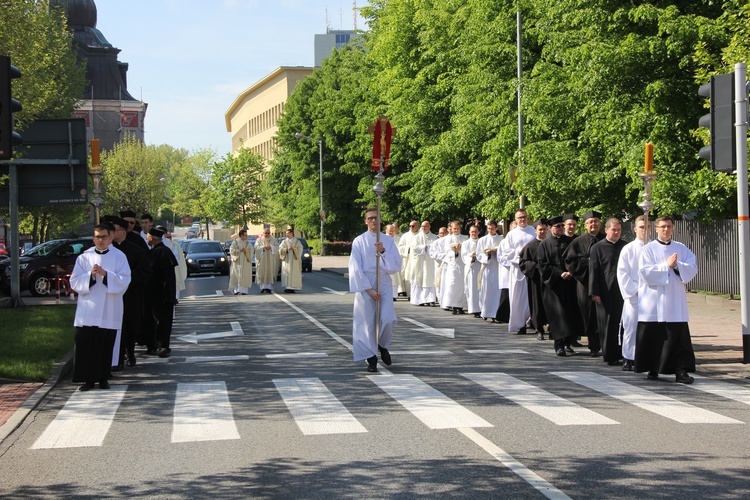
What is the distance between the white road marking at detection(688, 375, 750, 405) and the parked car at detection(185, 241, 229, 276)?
32.0 metres

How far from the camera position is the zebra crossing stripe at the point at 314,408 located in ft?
28.4

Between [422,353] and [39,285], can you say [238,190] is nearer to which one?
[39,285]

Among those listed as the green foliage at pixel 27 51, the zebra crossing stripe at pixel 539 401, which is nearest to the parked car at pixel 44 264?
the green foliage at pixel 27 51

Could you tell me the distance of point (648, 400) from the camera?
33.4 feet

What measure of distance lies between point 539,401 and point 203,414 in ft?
10.3

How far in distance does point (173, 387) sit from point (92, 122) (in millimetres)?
114638

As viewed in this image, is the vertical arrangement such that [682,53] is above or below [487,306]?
above

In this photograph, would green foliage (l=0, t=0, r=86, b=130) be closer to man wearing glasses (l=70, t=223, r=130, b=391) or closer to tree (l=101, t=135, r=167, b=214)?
man wearing glasses (l=70, t=223, r=130, b=391)

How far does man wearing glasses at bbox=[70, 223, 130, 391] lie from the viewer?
37.2 feet

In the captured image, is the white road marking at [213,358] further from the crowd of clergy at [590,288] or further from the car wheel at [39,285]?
the car wheel at [39,285]

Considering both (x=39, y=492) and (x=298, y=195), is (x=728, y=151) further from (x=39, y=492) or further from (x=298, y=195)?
(x=298, y=195)

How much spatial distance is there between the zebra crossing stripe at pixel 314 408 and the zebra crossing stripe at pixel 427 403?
0.61 meters

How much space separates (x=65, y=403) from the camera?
10.6 meters

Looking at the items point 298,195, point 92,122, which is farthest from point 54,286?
point 92,122
